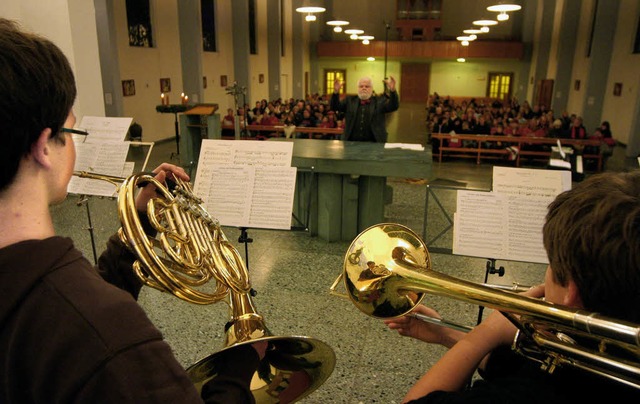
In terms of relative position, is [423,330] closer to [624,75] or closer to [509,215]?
[509,215]

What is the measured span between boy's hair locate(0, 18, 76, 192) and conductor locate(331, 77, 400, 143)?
19.1 ft

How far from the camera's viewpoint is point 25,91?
2.52ft

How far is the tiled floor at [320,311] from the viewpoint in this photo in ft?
9.31

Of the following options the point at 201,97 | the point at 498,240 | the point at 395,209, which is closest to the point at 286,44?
the point at 201,97

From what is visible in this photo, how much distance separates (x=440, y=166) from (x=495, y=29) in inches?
699

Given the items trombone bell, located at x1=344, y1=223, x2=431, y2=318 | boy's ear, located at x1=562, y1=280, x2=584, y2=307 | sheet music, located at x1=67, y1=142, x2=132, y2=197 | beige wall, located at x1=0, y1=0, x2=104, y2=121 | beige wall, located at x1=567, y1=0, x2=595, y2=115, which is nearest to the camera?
boy's ear, located at x1=562, y1=280, x2=584, y2=307

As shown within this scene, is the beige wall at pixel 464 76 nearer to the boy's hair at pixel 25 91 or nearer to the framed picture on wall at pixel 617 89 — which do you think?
the framed picture on wall at pixel 617 89

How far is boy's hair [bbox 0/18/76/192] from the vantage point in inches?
29.6

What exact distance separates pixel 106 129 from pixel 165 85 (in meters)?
10.3

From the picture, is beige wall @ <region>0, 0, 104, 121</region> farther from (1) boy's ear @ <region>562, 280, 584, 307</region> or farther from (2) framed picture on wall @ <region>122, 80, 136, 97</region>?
(2) framed picture on wall @ <region>122, 80, 136, 97</region>

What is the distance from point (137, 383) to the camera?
2.44ft

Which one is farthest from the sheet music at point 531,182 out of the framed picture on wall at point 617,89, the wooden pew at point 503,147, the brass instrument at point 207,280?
the framed picture on wall at point 617,89

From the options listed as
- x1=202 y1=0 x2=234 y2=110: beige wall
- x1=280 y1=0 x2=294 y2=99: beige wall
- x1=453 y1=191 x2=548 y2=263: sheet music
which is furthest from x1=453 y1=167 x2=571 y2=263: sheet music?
x1=280 y1=0 x2=294 y2=99: beige wall

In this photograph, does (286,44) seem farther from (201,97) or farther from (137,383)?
(137,383)
